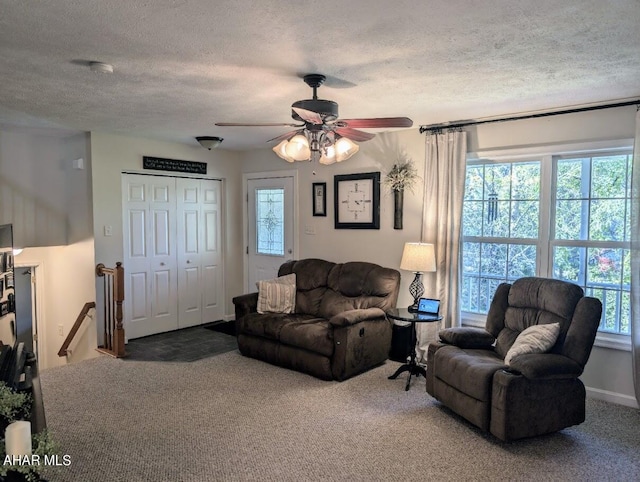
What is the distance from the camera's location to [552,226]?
400 centimetres

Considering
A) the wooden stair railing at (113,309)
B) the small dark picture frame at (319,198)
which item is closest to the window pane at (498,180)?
the small dark picture frame at (319,198)

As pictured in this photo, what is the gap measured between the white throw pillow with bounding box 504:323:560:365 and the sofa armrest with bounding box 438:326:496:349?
36cm

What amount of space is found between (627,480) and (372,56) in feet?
9.15

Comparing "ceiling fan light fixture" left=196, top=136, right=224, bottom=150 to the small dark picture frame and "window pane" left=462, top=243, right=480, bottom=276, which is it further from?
"window pane" left=462, top=243, right=480, bottom=276

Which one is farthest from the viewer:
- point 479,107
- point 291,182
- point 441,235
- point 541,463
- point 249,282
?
point 249,282

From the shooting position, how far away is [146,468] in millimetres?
2670

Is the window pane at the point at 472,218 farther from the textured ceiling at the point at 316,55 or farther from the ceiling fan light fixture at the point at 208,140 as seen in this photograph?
the ceiling fan light fixture at the point at 208,140

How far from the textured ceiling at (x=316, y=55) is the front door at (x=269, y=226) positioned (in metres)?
2.03

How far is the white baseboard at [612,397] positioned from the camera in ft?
11.8

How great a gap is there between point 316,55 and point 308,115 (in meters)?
0.35

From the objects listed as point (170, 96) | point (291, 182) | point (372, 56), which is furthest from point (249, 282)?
point (372, 56)

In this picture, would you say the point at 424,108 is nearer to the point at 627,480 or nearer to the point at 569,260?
the point at 569,260

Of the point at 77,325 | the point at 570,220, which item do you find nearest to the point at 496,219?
the point at 570,220

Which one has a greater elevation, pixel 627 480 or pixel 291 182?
pixel 291 182
